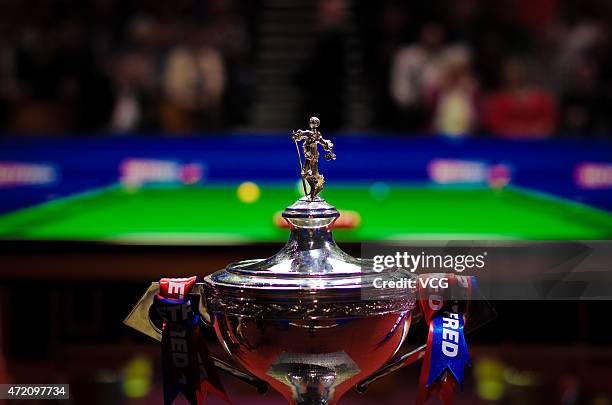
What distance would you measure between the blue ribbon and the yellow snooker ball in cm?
403

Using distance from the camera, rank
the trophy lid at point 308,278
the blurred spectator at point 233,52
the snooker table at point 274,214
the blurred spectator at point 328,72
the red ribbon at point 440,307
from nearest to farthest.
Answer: the trophy lid at point 308,278 < the red ribbon at point 440,307 < the snooker table at point 274,214 < the blurred spectator at point 328,72 < the blurred spectator at point 233,52

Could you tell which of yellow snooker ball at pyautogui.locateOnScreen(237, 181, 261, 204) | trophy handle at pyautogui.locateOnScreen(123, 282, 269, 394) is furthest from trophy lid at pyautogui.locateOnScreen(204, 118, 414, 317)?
yellow snooker ball at pyautogui.locateOnScreen(237, 181, 261, 204)

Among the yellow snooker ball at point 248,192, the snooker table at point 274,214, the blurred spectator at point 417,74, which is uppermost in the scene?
the blurred spectator at point 417,74

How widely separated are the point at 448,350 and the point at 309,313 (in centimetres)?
25

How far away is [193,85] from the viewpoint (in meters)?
9.00

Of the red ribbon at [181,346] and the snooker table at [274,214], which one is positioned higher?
the red ribbon at [181,346]

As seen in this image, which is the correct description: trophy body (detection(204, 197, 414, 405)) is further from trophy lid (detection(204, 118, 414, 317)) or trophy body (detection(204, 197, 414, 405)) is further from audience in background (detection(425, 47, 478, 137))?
audience in background (detection(425, 47, 478, 137))

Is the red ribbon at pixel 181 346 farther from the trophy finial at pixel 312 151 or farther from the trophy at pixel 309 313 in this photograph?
the trophy finial at pixel 312 151

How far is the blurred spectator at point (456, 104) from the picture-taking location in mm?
8281

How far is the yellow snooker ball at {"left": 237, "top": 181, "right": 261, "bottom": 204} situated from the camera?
5853 millimetres

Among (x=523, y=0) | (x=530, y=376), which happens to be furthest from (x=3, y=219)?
(x=523, y=0)

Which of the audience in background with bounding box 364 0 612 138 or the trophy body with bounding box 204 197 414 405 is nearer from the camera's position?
the trophy body with bounding box 204 197 414 405

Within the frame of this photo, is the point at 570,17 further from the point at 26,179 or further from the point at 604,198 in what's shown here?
the point at 26,179

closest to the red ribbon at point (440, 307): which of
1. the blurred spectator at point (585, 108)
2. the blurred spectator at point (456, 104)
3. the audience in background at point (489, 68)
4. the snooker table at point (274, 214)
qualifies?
the snooker table at point (274, 214)
